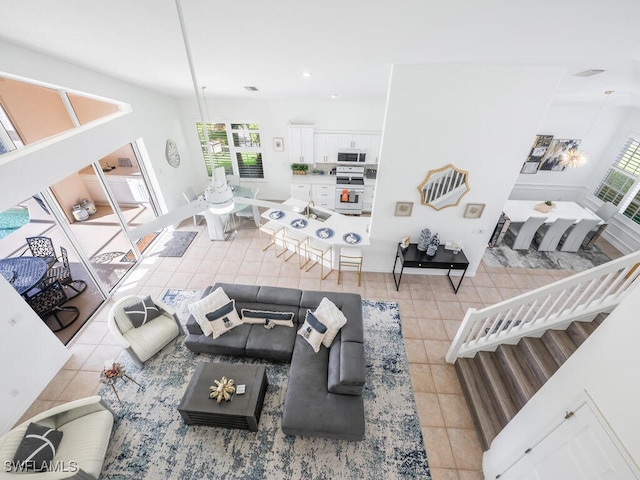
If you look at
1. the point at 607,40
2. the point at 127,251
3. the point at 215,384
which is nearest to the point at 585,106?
the point at 607,40

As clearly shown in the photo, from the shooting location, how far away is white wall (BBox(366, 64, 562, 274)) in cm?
399

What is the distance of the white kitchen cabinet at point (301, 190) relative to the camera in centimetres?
829

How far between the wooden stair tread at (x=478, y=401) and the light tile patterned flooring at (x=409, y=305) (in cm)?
13

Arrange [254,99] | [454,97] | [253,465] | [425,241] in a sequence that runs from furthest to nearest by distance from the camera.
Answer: [254,99], [425,241], [454,97], [253,465]

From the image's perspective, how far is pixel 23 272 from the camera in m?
4.29

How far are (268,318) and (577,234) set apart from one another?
726 centimetres

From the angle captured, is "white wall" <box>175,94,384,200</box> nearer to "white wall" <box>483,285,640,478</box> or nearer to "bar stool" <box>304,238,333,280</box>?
"bar stool" <box>304,238,333,280</box>

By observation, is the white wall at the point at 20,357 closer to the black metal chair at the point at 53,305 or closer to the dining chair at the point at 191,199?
the black metal chair at the point at 53,305

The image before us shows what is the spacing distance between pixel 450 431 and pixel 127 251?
7.19m

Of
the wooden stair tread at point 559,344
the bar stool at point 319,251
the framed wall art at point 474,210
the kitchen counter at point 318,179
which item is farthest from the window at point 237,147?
the wooden stair tread at point 559,344

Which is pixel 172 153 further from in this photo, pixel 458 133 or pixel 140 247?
pixel 458 133

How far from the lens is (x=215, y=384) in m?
3.63

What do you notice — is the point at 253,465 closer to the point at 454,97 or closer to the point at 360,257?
the point at 360,257

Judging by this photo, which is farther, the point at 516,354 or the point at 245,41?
the point at 516,354
